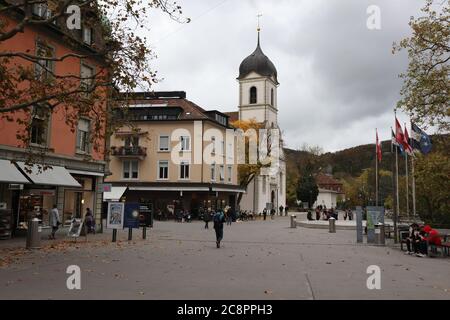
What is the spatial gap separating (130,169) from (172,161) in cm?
544

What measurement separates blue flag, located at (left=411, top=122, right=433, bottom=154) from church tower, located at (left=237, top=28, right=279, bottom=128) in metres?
52.1

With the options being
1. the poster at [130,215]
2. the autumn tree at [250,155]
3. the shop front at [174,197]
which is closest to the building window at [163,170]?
the shop front at [174,197]

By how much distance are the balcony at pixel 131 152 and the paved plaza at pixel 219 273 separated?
111 feet

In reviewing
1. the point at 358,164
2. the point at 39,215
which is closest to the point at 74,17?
the point at 39,215

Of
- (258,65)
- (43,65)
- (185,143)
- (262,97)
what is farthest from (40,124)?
(258,65)

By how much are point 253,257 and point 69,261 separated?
624 centimetres

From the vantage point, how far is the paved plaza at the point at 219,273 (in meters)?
9.57

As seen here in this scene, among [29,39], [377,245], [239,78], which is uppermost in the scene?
[239,78]

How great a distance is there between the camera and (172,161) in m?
52.8

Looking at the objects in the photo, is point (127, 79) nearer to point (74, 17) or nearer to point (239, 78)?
point (74, 17)

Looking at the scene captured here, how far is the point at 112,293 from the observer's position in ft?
30.9

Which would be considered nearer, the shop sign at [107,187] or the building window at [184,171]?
the shop sign at [107,187]

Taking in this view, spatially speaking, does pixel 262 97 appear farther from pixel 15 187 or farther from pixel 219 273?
pixel 219 273

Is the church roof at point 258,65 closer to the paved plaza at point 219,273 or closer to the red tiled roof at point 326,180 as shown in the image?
the paved plaza at point 219,273
